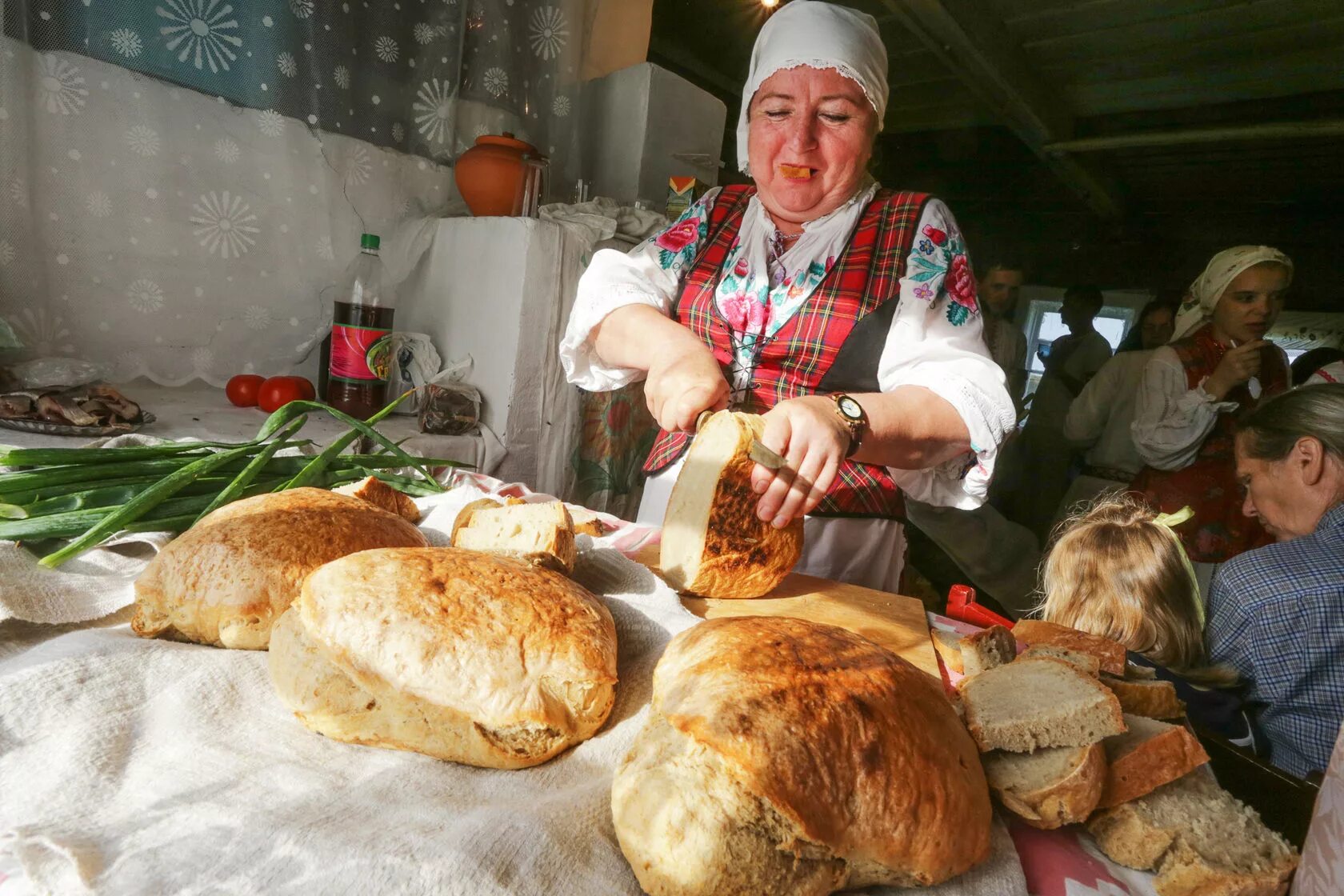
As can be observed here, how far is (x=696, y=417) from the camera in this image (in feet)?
5.05

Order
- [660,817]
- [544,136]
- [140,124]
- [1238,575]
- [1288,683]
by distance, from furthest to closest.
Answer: [544,136] < [140,124] < [1238,575] < [1288,683] < [660,817]

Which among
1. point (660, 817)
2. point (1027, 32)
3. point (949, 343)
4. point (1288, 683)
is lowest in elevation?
point (1288, 683)

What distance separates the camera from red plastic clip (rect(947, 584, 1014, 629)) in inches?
65.5

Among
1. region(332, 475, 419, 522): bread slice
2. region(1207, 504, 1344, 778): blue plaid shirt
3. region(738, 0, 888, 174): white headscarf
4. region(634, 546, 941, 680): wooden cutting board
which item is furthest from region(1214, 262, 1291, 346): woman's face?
region(332, 475, 419, 522): bread slice

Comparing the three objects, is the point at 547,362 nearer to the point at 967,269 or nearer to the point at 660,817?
the point at 967,269

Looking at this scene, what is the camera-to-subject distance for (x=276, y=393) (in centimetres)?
282

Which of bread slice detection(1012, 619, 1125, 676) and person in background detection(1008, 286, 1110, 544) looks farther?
person in background detection(1008, 286, 1110, 544)

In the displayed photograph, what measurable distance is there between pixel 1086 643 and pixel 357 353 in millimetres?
2724

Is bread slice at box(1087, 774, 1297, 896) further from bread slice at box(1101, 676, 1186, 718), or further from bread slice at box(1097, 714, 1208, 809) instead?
bread slice at box(1101, 676, 1186, 718)

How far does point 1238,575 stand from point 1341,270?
5677 mm

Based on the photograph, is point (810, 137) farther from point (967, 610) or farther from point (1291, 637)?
point (1291, 637)

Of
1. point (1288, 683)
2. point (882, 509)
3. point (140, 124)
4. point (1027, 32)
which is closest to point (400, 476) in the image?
point (882, 509)

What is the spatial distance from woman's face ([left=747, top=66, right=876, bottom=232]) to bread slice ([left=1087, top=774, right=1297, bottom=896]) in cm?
160

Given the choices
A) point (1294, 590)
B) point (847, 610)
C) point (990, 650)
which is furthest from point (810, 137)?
point (1294, 590)
